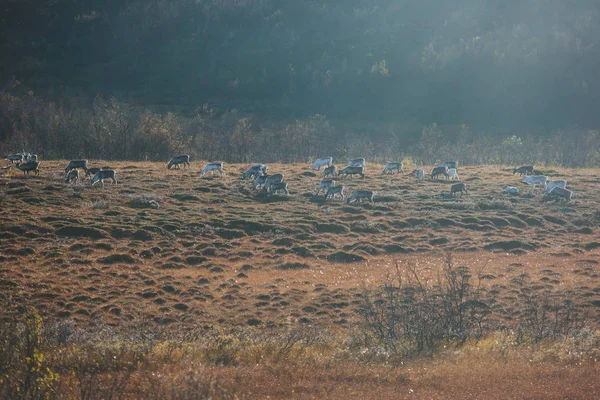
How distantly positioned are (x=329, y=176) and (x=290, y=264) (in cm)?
1970

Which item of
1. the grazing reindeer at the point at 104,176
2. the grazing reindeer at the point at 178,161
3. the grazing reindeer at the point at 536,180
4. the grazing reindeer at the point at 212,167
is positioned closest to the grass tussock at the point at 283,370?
the grazing reindeer at the point at 104,176

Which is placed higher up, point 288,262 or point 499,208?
point 499,208

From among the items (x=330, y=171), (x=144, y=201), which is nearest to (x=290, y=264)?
(x=144, y=201)

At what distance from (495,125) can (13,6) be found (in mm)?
125044

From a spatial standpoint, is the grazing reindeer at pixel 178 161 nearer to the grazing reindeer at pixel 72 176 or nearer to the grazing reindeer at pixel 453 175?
the grazing reindeer at pixel 72 176

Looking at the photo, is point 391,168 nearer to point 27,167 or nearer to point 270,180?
point 270,180

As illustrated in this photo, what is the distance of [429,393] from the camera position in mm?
13461

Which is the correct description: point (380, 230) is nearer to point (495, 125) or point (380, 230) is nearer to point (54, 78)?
point (495, 125)

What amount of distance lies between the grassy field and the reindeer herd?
0.93m

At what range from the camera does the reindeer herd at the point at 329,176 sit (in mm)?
45344

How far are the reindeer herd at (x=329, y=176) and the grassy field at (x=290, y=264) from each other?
3.06ft

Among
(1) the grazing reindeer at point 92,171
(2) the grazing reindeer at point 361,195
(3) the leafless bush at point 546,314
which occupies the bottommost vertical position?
(3) the leafless bush at point 546,314

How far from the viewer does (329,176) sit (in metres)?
52.4

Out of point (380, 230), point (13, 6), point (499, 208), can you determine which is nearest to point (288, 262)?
point (380, 230)
